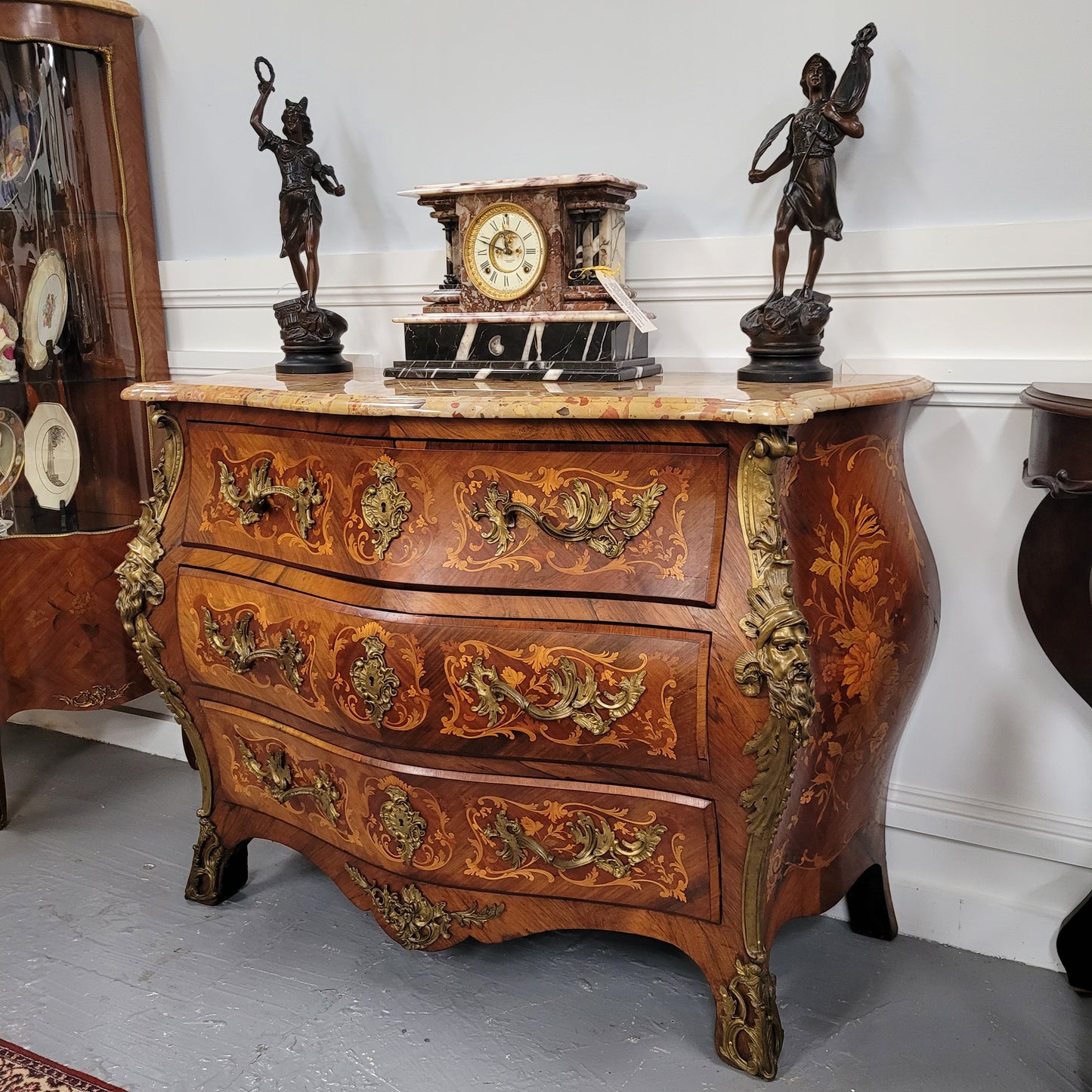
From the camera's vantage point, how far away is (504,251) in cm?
176

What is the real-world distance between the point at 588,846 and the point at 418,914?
35 centimetres

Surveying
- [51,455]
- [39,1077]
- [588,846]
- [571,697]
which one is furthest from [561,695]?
[51,455]

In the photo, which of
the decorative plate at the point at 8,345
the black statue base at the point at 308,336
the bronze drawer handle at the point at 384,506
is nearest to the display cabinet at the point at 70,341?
the decorative plate at the point at 8,345

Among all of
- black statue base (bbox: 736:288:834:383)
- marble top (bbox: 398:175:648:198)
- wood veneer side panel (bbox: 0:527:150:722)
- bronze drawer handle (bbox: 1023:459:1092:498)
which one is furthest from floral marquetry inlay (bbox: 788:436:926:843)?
wood veneer side panel (bbox: 0:527:150:722)

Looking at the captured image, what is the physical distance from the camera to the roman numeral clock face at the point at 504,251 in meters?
1.74

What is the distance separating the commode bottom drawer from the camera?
147 cm

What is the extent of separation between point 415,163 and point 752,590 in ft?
4.36

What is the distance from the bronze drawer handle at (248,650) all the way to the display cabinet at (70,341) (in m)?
0.75

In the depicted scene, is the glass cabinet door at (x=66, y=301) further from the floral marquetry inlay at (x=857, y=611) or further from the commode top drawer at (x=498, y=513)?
the floral marquetry inlay at (x=857, y=611)

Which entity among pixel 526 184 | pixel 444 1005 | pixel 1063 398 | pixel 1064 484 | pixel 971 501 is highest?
pixel 526 184

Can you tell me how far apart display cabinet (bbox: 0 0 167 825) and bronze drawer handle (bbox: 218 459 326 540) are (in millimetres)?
807

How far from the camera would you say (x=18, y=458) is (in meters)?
2.43

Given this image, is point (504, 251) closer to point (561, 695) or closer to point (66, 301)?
point (561, 695)

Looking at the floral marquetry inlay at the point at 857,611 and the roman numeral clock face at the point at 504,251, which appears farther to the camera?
the roman numeral clock face at the point at 504,251
